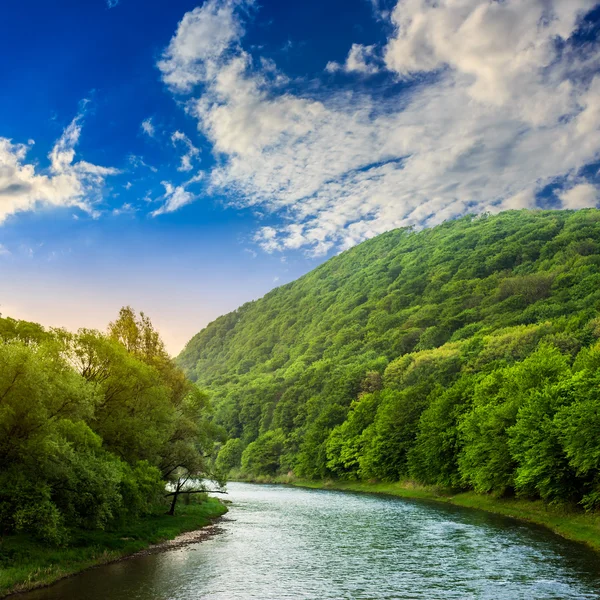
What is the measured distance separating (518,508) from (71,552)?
54.3 metres

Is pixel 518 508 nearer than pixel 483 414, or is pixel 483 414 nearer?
pixel 518 508

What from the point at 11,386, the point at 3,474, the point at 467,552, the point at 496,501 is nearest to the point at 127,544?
the point at 3,474

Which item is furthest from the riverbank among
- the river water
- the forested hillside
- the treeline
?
the treeline

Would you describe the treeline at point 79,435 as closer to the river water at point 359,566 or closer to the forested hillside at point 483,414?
the river water at point 359,566

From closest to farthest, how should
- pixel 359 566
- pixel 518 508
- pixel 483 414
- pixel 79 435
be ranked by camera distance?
1. pixel 79 435
2. pixel 359 566
3. pixel 518 508
4. pixel 483 414

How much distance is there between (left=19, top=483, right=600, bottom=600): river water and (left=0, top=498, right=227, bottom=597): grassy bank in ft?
4.07

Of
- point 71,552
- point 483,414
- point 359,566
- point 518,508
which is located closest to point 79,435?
point 71,552

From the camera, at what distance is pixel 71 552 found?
39594mm

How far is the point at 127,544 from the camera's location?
4669cm

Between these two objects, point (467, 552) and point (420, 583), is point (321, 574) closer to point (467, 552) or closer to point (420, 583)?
point (420, 583)

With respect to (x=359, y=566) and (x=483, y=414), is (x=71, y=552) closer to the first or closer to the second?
(x=359, y=566)

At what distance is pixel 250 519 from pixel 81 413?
36.1 m

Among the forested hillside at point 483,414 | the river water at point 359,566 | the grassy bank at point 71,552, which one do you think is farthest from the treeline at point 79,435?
the forested hillside at point 483,414

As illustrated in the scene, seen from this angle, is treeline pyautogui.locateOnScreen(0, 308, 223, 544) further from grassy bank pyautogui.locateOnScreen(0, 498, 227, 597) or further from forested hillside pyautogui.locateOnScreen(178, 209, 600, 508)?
forested hillside pyautogui.locateOnScreen(178, 209, 600, 508)
